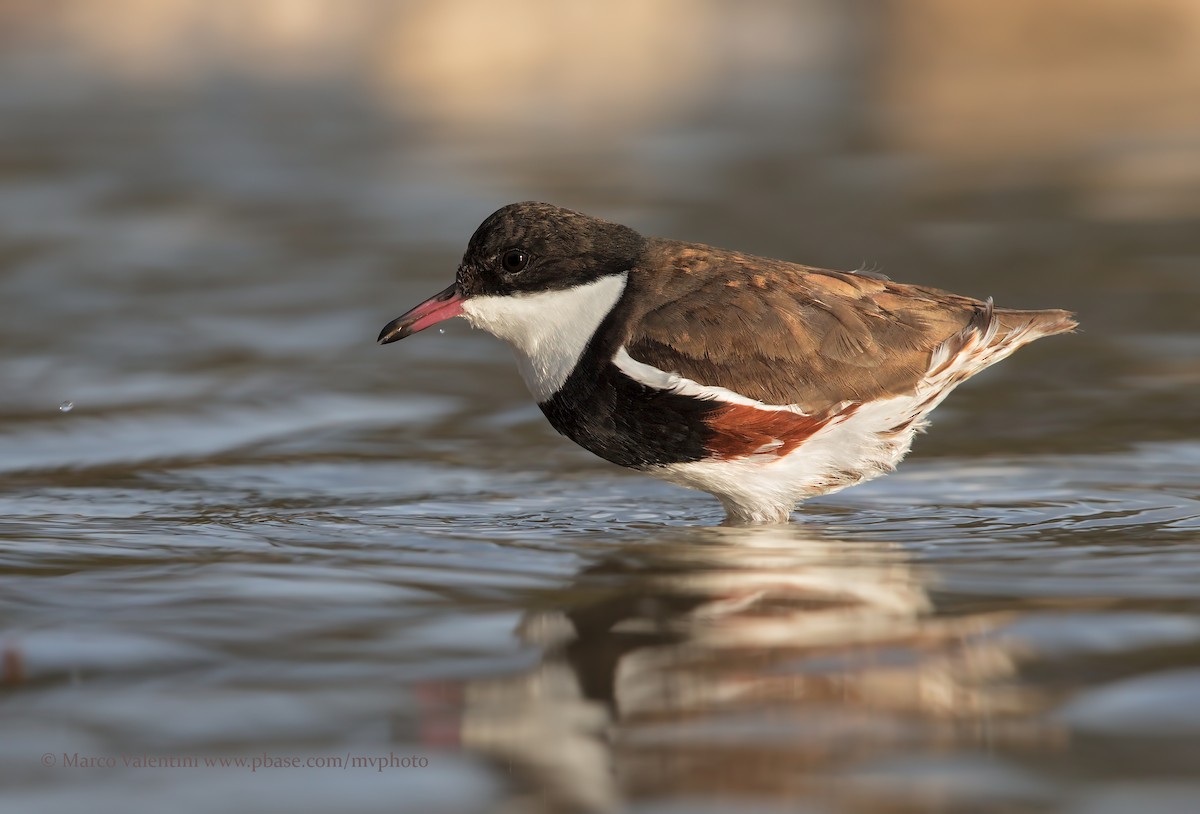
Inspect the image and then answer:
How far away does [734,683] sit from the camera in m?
5.07

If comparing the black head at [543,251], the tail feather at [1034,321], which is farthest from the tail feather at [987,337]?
the black head at [543,251]

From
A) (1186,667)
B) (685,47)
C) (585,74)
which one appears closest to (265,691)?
(1186,667)

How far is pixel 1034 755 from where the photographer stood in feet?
14.7

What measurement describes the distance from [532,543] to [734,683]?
5.99 ft

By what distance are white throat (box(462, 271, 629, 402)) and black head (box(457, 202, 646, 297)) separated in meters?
0.04

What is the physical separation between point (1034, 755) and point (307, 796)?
1858 millimetres

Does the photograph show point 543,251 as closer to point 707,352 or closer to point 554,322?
point 554,322

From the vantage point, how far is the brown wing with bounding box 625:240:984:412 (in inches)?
269

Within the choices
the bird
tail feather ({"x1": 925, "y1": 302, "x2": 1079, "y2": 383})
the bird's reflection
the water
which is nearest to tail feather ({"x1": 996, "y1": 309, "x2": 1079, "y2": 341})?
tail feather ({"x1": 925, "y1": 302, "x2": 1079, "y2": 383})

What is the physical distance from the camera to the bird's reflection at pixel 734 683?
448cm

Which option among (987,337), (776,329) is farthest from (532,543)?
(987,337)

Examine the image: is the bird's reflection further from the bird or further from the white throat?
the white throat

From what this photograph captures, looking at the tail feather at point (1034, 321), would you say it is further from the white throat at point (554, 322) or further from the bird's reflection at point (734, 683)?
the white throat at point (554, 322)

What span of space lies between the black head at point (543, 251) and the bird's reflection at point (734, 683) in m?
1.28
